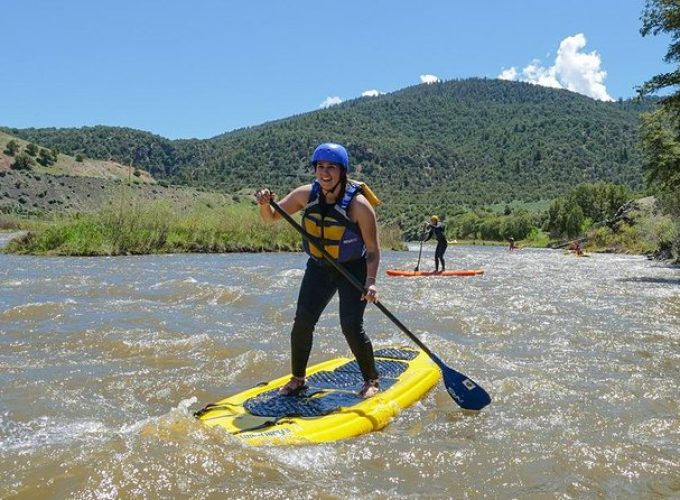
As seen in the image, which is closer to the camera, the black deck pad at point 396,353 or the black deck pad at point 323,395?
the black deck pad at point 323,395

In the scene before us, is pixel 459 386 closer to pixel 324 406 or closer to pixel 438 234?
pixel 324 406

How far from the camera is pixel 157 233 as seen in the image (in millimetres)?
26406

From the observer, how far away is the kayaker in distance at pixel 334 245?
4832 millimetres

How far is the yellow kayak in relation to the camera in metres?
4.09

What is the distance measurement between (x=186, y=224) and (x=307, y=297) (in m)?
24.0

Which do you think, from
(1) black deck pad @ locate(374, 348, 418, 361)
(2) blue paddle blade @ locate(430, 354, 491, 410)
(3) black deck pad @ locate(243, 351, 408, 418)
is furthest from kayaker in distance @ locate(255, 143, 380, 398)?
(1) black deck pad @ locate(374, 348, 418, 361)

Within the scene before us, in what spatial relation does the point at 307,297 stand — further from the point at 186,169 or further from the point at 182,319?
the point at 186,169

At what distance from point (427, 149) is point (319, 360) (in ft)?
459

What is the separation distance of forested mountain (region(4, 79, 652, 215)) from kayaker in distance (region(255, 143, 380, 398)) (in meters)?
103

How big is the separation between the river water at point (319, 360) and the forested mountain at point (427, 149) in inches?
3861

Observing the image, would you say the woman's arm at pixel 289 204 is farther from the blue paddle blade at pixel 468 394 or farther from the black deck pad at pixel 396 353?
the black deck pad at pixel 396 353

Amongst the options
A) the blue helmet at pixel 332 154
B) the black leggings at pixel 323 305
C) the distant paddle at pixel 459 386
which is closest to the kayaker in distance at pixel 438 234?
the distant paddle at pixel 459 386

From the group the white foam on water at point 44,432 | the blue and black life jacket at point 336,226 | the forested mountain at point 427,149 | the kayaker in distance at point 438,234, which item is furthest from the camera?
the forested mountain at point 427,149

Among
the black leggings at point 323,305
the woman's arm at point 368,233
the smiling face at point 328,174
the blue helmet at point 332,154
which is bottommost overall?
the black leggings at point 323,305
